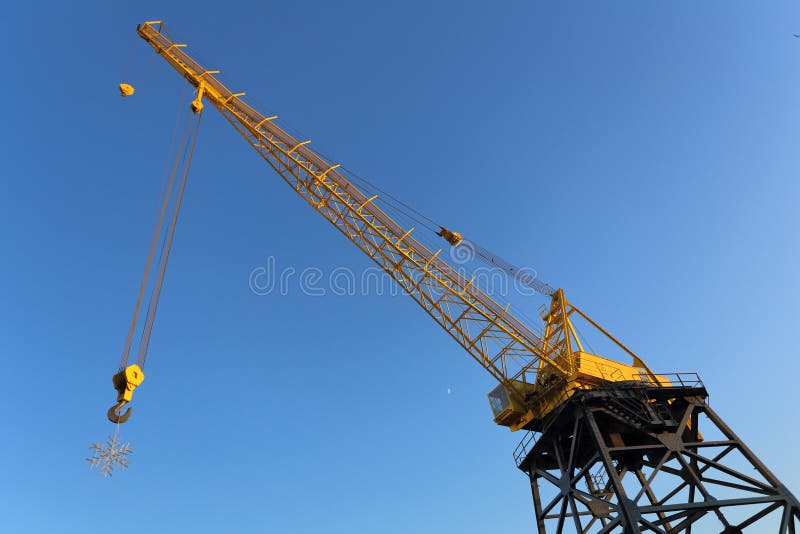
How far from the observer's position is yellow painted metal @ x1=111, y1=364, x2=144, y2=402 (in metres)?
16.6

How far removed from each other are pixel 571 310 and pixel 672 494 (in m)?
11.3

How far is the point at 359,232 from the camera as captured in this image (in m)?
32.8

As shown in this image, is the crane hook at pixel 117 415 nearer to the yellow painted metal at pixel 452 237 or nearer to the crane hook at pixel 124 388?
the crane hook at pixel 124 388

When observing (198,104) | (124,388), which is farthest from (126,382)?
(198,104)

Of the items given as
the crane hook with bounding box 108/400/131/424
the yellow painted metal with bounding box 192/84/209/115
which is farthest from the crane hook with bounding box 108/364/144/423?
the yellow painted metal with bounding box 192/84/209/115

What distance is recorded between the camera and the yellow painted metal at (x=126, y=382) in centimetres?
1656

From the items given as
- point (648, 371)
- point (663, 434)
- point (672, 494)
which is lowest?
point (672, 494)

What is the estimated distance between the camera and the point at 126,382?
16562mm

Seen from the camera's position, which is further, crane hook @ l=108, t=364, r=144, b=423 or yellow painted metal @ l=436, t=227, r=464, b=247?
yellow painted metal @ l=436, t=227, r=464, b=247

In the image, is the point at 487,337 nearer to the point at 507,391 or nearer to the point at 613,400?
the point at 507,391

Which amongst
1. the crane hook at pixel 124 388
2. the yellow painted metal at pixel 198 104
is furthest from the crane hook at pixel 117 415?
the yellow painted metal at pixel 198 104

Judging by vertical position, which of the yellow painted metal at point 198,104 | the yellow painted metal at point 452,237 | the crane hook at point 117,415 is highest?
the yellow painted metal at point 198,104

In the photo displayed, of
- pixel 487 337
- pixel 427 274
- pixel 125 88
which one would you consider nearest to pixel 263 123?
pixel 125 88

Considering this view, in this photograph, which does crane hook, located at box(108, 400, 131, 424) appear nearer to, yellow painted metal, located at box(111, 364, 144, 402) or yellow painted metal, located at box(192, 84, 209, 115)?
yellow painted metal, located at box(111, 364, 144, 402)
